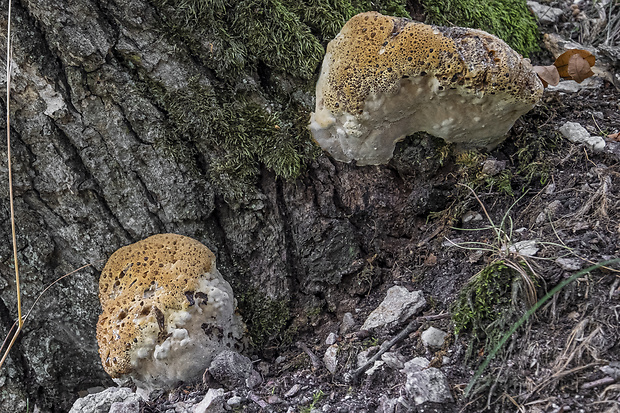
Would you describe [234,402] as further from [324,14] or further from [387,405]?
[324,14]

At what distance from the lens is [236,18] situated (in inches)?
99.8

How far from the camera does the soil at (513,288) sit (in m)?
1.72

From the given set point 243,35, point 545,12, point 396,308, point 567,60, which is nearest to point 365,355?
point 396,308

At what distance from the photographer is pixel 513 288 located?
1.92 metres

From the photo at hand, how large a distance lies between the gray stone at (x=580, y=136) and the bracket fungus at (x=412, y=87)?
0.34m

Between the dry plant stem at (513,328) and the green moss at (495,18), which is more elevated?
the green moss at (495,18)

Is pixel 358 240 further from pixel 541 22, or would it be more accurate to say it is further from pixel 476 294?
pixel 541 22

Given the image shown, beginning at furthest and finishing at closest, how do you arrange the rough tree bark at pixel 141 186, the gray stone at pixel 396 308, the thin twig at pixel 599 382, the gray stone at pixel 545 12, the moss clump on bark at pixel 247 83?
1. the gray stone at pixel 545 12
2. the moss clump on bark at pixel 247 83
3. the rough tree bark at pixel 141 186
4. the gray stone at pixel 396 308
5. the thin twig at pixel 599 382

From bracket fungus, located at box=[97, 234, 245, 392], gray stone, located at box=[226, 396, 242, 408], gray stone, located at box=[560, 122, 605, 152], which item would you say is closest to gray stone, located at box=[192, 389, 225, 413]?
gray stone, located at box=[226, 396, 242, 408]

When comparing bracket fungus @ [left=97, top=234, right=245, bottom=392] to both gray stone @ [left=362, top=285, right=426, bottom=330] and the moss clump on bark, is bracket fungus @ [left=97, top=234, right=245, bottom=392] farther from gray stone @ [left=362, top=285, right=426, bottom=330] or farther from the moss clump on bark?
gray stone @ [left=362, top=285, right=426, bottom=330]

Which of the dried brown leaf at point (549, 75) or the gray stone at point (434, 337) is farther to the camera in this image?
the dried brown leaf at point (549, 75)

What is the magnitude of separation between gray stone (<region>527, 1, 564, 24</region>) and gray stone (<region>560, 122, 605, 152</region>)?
1058 mm

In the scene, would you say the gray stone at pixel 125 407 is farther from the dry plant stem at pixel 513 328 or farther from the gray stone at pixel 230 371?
the dry plant stem at pixel 513 328

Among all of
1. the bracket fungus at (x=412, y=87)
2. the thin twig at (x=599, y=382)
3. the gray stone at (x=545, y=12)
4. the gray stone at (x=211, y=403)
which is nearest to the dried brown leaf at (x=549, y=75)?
the bracket fungus at (x=412, y=87)
